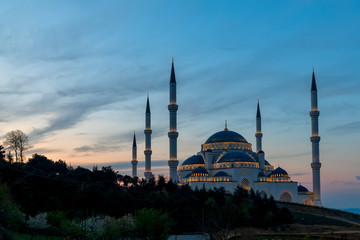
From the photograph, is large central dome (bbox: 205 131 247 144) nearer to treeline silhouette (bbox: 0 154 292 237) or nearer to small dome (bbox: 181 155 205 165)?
small dome (bbox: 181 155 205 165)

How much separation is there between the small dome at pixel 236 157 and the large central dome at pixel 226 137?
6.55m

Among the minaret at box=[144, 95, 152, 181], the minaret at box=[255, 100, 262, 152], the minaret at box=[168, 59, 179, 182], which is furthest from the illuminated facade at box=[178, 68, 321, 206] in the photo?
the minaret at box=[144, 95, 152, 181]

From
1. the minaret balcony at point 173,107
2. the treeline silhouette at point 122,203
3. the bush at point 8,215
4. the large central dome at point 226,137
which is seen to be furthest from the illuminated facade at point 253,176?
the bush at point 8,215

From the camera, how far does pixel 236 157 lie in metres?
76.8

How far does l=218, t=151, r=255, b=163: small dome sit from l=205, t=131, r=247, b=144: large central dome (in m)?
6.55

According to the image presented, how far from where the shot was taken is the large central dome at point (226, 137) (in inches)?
3361

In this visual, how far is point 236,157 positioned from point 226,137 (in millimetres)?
9755

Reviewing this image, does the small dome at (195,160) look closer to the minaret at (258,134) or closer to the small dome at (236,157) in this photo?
the small dome at (236,157)

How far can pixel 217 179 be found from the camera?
242ft

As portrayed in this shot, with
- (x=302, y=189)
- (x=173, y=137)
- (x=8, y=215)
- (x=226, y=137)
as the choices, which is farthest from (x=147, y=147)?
(x=8, y=215)

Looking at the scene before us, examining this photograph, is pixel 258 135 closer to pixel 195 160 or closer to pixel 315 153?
pixel 195 160

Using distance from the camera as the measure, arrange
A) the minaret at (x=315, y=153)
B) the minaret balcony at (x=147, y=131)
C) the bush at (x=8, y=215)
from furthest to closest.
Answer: the minaret balcony at (x=147, y=131) < the minaret at (x=315, y=153) < the bush at (x=8, y=215)

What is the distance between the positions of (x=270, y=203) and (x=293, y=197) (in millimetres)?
27326

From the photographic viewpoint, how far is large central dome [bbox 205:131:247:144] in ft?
280
